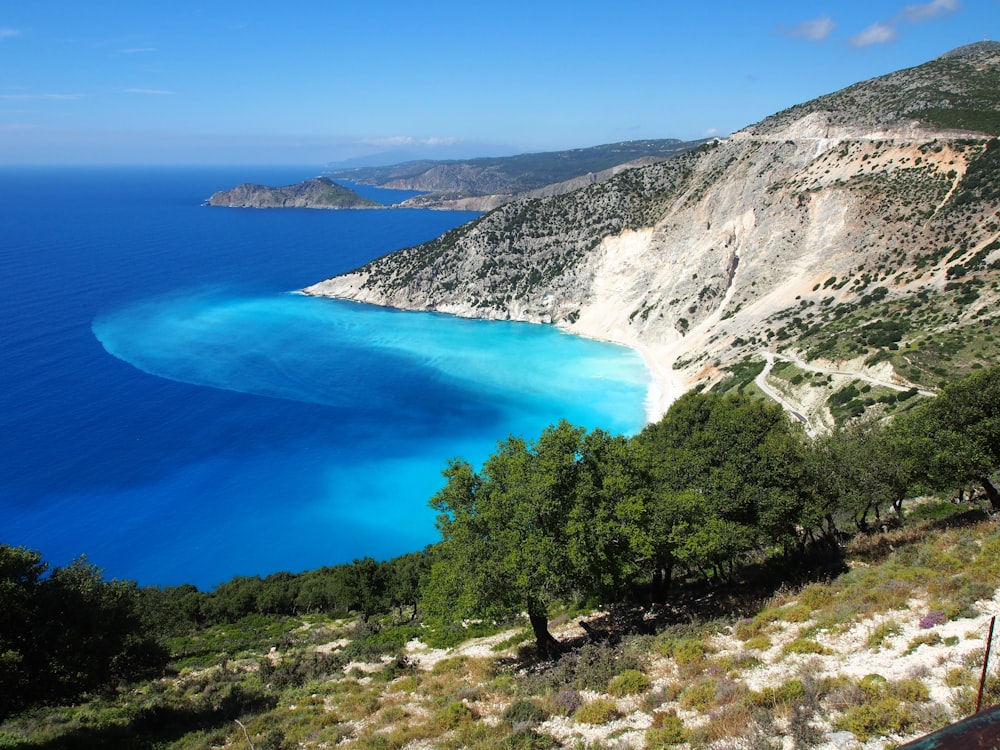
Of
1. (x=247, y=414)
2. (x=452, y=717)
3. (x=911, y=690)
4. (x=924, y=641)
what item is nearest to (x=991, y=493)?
(x=924, y=641)

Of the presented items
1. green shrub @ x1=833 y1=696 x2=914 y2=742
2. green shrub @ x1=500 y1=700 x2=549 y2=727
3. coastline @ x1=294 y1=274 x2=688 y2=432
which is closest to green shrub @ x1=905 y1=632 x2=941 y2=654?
green shrub @ x1=833 y1=696 x2=914 y2=742

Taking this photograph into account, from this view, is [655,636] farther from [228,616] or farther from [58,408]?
[58,408]

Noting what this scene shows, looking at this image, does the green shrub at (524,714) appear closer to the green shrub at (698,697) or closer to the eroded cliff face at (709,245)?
the green shrub at (698,697)

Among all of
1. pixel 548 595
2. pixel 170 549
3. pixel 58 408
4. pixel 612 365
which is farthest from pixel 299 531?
pixel 612 365

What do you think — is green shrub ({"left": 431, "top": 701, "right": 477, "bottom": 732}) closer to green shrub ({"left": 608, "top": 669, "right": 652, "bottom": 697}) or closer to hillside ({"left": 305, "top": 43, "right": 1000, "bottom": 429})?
green shrub ({"left": 608, "top": 669, "right": 652, "bottom": 697})

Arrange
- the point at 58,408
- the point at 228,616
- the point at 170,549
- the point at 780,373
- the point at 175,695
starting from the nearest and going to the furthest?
the point at 175,695 → the point at 228,616 → the point at 170,549 → the point at 780,373 → the point at 58,408
